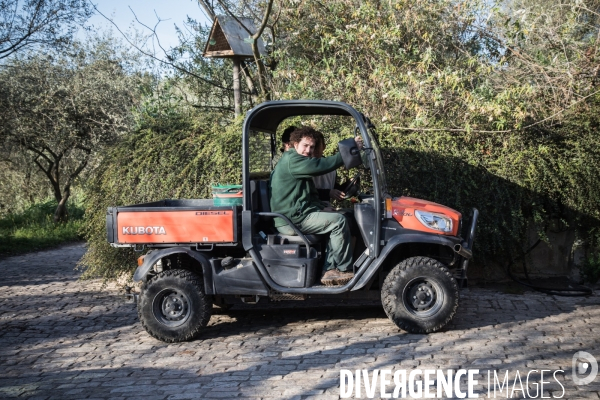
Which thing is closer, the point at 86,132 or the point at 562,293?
the point at 562,293

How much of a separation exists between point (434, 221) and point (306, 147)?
4.76ft

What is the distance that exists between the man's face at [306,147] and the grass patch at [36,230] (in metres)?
8.83

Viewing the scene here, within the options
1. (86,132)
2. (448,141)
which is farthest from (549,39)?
(86,132)

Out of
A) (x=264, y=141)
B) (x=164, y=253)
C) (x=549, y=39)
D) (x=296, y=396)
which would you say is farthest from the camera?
(x=549, y=39)

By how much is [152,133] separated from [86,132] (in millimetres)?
7135

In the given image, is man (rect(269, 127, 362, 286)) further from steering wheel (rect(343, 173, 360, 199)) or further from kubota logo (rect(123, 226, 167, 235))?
kubota logo (rect(123, 226, 167, 235))

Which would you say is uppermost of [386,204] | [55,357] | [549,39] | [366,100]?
[549,39]

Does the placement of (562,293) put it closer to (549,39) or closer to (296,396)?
(549,39)

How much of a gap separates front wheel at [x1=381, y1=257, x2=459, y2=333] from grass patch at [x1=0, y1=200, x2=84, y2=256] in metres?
9.52

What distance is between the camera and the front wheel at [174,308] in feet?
20.5

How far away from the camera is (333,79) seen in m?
10.0

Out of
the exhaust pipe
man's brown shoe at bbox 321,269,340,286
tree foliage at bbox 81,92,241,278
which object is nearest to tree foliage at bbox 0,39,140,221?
tree foliage at bbox 81,92,241,278

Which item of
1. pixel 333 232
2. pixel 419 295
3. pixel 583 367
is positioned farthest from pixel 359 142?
pixel 583 367

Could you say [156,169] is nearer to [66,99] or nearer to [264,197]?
[264,197]
